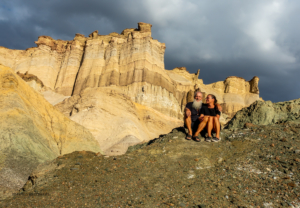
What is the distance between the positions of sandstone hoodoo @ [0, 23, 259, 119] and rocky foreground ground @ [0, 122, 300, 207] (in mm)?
30554

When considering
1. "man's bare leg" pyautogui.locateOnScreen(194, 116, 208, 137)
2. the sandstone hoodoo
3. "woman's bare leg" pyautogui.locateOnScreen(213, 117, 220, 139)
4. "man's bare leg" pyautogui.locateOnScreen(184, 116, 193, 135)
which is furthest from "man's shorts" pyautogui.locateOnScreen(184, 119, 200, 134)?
the sandstone hoodoo

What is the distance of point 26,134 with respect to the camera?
23.1 feet

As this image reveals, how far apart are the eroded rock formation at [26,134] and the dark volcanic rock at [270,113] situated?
289 inches

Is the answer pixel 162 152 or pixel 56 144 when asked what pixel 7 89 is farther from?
pixel 162 152

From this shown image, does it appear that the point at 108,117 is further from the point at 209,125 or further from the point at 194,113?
the point at 209,125

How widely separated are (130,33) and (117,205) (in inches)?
1856

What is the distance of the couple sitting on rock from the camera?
21.9ft

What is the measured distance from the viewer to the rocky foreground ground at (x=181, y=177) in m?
3.93

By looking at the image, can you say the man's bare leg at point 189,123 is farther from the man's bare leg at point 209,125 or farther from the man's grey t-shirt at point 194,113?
the man's bare leg at point 209,125

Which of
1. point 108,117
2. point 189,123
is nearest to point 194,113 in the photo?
point 189,123

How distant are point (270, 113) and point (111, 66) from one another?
128 feet

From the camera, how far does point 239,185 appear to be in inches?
170

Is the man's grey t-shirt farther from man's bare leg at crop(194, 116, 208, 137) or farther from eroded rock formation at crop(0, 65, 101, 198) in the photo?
eroded rock formation at crop(0, 65, 101, 198)

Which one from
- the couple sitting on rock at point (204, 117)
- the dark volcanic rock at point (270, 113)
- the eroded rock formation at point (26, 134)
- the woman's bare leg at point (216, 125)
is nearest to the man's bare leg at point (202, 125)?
the couple sitting on rock at point (204, 117)
